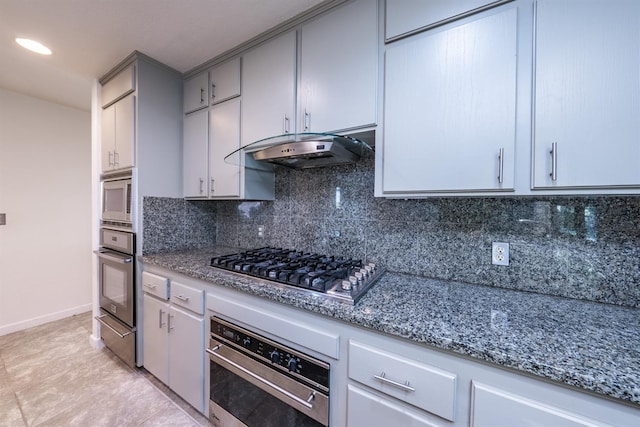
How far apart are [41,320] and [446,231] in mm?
3904

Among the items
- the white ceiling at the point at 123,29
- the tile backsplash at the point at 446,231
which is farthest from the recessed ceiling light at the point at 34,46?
the tile backsplash at the point at 446,231

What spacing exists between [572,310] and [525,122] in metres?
0.72

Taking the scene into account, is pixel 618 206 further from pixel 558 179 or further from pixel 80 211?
pixel 80 211

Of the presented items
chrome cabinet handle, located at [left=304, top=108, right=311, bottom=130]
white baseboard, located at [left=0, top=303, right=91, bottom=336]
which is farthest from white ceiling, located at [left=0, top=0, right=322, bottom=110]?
white baseboard, located at [left=0, top=303, right=91, bottom=336]

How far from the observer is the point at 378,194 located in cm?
127

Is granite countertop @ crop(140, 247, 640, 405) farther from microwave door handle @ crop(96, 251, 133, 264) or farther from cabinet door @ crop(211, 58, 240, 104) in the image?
cabinet door @ crop(211, 58, 240, 104)

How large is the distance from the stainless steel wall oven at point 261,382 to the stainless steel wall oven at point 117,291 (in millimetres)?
930

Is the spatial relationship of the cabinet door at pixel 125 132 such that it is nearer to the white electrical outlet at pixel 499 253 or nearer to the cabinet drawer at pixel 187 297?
the cabinet drawer at pixel 187 297

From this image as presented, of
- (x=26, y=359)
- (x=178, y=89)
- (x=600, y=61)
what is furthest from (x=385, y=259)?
(x=26, y=359)

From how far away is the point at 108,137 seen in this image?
85.2 inches

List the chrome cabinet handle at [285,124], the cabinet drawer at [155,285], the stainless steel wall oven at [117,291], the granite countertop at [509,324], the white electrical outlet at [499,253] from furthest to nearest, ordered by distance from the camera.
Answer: the stainless steel wall oven at [117,291]
the cabinet drawer at [155,285]
the chrome cabinet handle at [285,124]
the white electrical outlet at [499,253]
the granite countertop at [509,324]

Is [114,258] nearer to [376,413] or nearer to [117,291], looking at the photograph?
[117,291]

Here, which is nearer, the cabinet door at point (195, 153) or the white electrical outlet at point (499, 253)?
the white electrical outlet at point (499, 253)

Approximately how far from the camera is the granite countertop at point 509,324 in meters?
0.65
